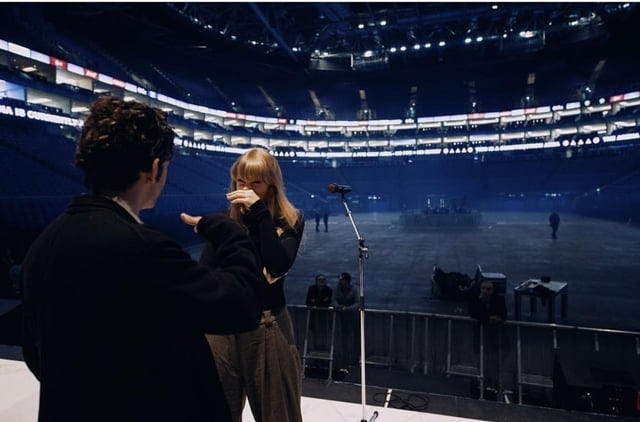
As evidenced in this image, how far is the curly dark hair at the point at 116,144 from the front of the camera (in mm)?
1075

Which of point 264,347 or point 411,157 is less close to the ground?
point 411,157

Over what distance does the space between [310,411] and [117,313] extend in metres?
2.98

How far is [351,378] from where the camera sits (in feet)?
20.2

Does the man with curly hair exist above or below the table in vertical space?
above

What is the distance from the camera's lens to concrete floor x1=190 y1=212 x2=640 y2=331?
905 centimetres

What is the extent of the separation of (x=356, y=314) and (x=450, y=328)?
166 centimetres

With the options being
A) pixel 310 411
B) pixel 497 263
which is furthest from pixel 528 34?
pixel 310 411

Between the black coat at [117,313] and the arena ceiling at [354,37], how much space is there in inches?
797

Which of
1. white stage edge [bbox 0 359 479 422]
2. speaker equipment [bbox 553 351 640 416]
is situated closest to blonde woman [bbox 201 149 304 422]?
white stage edge [bbox 0 359 479 422]

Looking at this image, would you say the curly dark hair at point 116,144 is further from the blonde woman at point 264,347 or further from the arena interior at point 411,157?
→ the arena interior at point 411,157


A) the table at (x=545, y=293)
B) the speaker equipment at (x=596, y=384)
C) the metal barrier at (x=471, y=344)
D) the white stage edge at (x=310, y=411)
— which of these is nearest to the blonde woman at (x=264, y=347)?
the white stage edge at (x=310, y=411)

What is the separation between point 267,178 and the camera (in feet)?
7.05

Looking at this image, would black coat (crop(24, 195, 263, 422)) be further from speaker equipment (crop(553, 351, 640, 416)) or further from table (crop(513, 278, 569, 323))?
table (crop(513, 278, 569, 323))

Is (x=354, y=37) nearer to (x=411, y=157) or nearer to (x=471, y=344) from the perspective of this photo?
(x=471, y=344)
